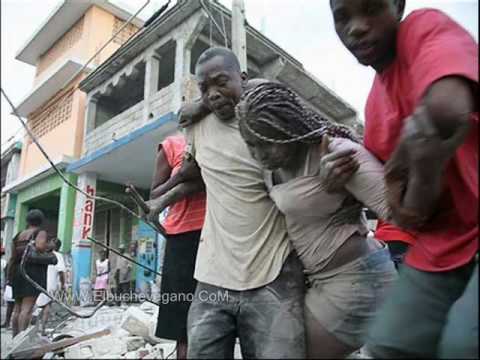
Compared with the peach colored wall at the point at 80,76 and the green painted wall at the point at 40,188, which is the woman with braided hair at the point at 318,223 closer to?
the peach colored wall at the point at 80,76

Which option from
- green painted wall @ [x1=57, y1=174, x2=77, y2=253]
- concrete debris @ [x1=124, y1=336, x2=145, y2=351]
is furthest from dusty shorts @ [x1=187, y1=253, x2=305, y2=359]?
green painted wall @ [x1=57, y1=174, x2=77, y2=253]

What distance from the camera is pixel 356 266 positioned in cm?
124

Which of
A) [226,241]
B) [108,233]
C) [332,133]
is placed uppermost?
[108,233]

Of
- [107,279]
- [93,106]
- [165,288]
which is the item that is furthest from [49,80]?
[165,288]

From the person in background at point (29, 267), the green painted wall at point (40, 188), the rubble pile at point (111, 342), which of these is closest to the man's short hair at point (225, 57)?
the rubble pile at point (111, 342)

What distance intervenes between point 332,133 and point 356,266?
40 centimetres

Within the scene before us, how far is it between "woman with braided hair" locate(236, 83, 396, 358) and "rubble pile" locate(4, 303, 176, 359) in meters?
0.92

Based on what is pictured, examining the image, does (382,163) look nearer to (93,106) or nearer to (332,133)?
(332,133)

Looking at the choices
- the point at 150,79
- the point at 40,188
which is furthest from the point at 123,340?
the point at 40,188

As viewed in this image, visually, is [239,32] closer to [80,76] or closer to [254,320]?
[254,320]

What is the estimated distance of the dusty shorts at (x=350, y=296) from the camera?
1193mm

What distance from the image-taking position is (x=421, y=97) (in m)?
0.85

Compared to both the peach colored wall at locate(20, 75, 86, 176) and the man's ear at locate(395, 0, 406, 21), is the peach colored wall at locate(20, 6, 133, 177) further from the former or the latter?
the man's ear at locate(395, 0, 406, 21)

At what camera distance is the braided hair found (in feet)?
4.02
